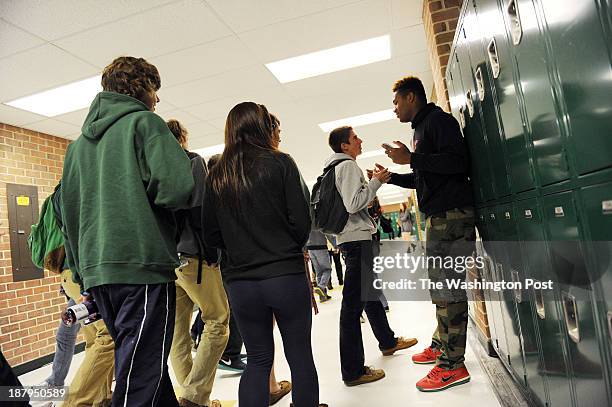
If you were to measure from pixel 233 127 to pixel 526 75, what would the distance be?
3.49 feet

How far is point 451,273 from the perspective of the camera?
2.03m

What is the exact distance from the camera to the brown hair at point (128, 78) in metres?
1.47

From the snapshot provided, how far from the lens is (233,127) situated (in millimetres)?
1586

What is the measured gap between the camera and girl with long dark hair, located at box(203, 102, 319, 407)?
1405mm

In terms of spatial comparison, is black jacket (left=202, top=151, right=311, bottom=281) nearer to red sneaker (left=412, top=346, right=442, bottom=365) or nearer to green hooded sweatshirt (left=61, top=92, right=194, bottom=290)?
green hooded sweatshirt (left=61, top=92, right=194, bottom=290)

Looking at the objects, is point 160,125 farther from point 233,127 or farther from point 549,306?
point 549,306

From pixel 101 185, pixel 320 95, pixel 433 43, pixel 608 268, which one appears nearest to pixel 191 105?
pixel 320 95

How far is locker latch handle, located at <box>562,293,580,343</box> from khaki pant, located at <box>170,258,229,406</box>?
5.12ft

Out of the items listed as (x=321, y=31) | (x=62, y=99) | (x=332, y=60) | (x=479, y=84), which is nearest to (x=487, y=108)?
(x=479, y=84)

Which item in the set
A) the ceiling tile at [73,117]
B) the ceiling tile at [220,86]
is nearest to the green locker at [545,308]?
the ceiling tile at [220,86]

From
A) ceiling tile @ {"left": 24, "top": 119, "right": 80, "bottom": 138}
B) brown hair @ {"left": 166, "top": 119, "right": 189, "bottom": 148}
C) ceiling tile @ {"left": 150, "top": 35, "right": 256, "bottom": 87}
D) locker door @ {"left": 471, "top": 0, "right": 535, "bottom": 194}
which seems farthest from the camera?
ceiling tile @ {"left": 24, "top": 119, "right": 80, "bottom": 138}

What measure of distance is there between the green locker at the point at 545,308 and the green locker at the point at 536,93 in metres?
0.18

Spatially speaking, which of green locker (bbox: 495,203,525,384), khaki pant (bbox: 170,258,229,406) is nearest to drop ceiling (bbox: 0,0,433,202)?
khaki pant (bbox: 170,258,229,406)

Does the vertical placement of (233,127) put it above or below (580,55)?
above
